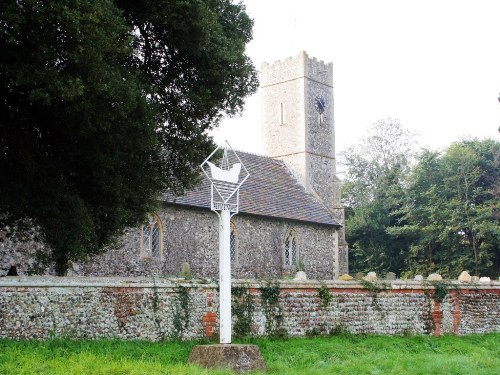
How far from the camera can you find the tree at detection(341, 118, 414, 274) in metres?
45.8

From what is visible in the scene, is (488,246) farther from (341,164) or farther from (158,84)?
(158,84)

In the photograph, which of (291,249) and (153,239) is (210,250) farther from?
(291,249)

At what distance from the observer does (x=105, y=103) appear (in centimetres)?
1242

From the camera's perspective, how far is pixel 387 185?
48.9 m

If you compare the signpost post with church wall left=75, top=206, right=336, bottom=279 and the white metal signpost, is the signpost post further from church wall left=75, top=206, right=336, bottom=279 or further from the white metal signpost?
church wall left=75, top=206, right=336, bottom=279

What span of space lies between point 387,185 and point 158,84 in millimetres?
35921

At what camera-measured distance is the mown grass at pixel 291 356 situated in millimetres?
10656

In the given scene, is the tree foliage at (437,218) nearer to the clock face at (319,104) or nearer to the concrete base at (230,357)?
the clock face at (319,104)

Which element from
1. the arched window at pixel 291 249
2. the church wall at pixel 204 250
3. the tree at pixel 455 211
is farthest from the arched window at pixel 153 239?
the tree at pixel 455 211

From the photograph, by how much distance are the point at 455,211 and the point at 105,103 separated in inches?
1298

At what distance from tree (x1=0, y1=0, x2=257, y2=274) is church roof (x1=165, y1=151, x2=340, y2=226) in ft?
41.0

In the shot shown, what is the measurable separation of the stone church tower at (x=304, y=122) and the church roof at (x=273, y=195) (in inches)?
45.3

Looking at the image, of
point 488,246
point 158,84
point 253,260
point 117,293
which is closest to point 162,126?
point 158,84

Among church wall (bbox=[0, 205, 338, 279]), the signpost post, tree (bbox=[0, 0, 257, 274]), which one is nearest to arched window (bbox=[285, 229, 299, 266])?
church wall (bbox=[0, 205, 338, 279])
